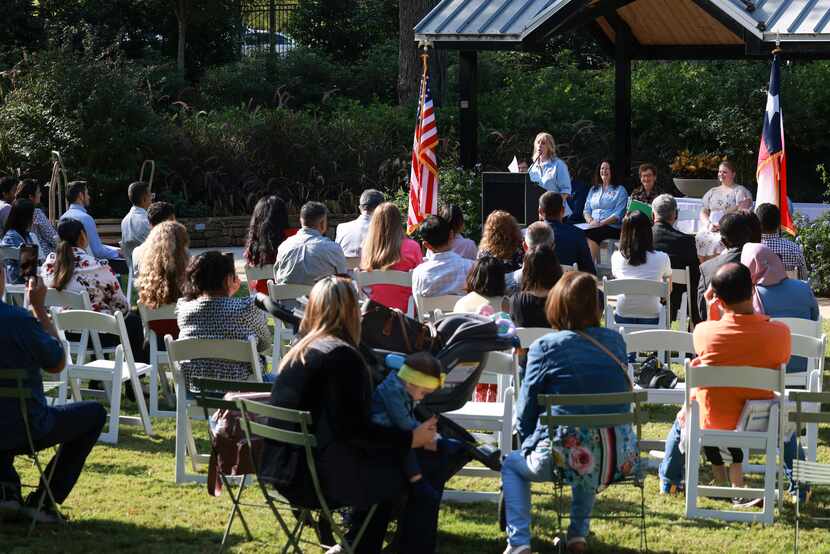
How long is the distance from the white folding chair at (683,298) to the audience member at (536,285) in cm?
349

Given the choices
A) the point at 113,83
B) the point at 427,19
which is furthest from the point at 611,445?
the point at 113,83

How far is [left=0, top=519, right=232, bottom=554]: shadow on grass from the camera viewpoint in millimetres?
6297

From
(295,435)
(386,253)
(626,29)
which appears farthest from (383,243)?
(626,29)

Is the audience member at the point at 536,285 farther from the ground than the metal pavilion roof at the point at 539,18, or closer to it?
closer to it

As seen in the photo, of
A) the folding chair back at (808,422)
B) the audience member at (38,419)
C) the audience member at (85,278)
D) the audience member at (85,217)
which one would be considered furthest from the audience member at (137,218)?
the folding chair back at (808,422)

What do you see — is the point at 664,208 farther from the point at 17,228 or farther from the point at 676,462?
the point at 17,228

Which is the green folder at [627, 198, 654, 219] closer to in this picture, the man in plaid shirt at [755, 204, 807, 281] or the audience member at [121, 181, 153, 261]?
the man in plaid shirt at [755, 204, 807, 281]

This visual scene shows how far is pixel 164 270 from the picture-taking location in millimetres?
8938

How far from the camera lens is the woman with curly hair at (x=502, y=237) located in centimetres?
963

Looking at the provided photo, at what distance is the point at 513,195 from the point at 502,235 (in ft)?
20.8

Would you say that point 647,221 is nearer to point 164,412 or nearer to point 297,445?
point 164,412

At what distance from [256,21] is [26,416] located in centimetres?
2656

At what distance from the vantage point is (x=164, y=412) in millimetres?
8984

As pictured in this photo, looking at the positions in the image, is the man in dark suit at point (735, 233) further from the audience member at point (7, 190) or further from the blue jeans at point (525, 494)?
the audience member at point (7, 190)
